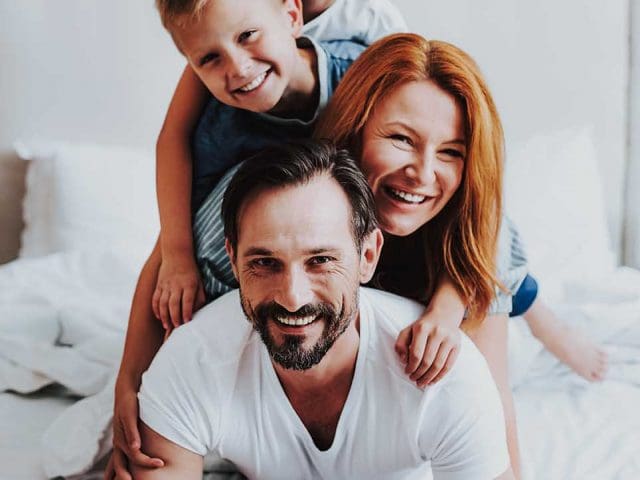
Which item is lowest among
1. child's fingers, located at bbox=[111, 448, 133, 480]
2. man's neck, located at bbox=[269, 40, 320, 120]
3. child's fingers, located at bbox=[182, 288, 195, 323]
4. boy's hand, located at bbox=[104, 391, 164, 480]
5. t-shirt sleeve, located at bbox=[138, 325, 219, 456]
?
child's fingers, located at bbox=[111, 448, 133, 480]

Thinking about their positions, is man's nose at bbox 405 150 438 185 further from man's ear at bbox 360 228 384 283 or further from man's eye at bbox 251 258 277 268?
man's eye at bbox 251 258 277 268

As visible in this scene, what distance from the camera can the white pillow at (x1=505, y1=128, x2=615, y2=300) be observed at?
2035mm

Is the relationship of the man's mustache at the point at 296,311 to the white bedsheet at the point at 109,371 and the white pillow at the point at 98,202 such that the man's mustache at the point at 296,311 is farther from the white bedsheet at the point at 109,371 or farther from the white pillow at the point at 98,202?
the white pillow at the point at 98,202

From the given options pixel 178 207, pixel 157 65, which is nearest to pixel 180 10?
pixel 178 207

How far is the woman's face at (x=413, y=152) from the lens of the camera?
1.17 metres

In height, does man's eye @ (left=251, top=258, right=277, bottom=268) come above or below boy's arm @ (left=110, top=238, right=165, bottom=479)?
above

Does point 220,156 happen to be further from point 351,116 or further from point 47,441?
point 47,441

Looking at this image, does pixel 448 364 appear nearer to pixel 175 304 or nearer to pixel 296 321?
pixel 296 321

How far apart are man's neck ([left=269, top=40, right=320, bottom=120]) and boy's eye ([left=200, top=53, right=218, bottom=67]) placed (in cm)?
13

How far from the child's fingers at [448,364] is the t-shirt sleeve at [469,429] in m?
0.02

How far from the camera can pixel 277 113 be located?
1.28 metres

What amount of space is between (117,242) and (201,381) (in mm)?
1064

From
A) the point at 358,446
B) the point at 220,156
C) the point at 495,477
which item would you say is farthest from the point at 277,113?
the point at 495,477

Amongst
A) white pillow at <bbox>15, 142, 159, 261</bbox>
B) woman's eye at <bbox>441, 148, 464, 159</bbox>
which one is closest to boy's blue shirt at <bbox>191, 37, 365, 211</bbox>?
Result: woman's eye at <bbox>441, 148, 464, 159</bbox>
